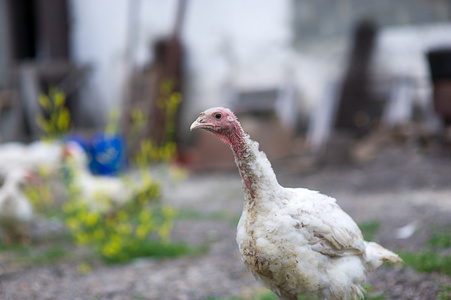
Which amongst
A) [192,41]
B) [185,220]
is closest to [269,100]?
[192,41]

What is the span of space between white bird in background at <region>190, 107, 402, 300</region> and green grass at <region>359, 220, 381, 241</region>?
1823 millimetres

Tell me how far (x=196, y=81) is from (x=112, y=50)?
2233 millimetres

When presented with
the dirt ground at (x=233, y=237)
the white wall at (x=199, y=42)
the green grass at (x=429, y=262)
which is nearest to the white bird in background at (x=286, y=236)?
the dirt ground at (x=233, y=237)

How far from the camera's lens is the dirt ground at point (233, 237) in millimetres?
3287

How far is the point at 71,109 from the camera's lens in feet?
35.9

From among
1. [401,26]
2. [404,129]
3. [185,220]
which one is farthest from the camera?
[401,26]

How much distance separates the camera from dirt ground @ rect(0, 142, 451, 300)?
10.8 feet

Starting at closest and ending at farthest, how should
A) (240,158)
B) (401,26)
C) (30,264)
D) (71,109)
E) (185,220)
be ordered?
1. (240,158)
2. (30,264)
3. (185,220)
4. (401,26)
5. (71,109)

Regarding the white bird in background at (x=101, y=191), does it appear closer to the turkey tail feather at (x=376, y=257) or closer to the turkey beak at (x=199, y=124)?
the turkey beak at (x=199, y=124)

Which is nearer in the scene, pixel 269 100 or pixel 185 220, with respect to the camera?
pixel 185 220

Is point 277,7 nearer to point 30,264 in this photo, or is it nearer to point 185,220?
point 185,220

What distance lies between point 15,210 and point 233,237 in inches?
81.7

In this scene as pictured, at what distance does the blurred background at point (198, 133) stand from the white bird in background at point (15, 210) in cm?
2

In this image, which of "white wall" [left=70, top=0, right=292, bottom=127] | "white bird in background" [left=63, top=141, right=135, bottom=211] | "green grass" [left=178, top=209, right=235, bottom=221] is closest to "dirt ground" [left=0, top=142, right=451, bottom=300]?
"green grass" [left=178, top=209, right=235, bottom=221]
